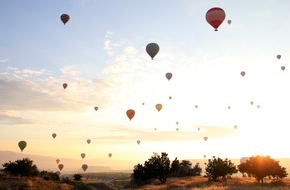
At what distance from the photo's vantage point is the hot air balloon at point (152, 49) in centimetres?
4706

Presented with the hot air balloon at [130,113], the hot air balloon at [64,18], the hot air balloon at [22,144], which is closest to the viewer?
the hot air balloon at [64,18]

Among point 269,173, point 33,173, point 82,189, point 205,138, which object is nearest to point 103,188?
point 82,189

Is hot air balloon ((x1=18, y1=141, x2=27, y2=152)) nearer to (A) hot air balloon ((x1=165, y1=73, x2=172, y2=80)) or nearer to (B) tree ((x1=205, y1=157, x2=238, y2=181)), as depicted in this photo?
(A) hot air balloon ((x1=165, y1=73, x2=172, y2=80))

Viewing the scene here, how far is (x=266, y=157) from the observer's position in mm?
59906

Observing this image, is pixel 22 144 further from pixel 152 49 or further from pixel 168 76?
pixel 152 49

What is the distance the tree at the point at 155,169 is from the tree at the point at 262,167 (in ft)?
44.9

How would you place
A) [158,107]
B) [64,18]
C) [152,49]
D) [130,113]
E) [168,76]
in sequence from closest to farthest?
[152,49] < [64,18] < [168,76] < [130,113] < [158,107]

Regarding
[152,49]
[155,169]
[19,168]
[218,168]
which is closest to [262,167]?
[218,168]

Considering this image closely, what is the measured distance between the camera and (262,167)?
57469 millimetres

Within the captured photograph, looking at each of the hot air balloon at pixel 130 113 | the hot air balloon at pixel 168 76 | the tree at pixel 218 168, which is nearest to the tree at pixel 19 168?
the hot air balloon at pixel 130 113

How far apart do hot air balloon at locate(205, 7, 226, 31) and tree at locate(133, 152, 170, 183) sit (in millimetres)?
28894

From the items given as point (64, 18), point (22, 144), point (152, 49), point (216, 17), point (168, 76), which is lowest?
point (22, 144)

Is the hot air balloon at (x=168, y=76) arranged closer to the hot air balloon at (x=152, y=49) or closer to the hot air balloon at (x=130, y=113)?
the hot air balloon at (x=130, y=113)

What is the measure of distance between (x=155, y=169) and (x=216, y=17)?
30557 mm
